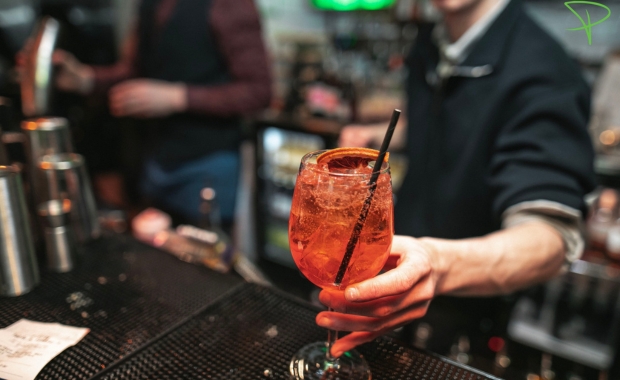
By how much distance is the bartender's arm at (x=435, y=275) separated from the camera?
0.69m

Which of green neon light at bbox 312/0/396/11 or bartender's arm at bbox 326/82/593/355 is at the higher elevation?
green neon light at bbox 312/0/396/11

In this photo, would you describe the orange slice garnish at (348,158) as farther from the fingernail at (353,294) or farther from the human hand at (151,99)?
the human hand at (151,99)

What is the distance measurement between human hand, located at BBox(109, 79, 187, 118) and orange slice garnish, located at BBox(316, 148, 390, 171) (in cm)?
161

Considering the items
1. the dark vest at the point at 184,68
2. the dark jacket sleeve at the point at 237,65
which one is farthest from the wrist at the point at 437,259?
the dark vest at the point at 184,68

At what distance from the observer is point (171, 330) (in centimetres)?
85

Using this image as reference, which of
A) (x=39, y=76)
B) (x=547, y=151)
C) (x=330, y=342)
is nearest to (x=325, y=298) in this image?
(x=330, y=342)

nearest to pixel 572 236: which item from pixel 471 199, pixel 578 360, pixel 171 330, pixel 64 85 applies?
pixel 471 199

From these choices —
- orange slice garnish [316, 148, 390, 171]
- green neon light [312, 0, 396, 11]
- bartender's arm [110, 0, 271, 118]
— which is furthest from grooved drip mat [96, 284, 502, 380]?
green neon light [312, 0, 396, 11]

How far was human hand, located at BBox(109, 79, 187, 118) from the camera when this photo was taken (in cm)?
214

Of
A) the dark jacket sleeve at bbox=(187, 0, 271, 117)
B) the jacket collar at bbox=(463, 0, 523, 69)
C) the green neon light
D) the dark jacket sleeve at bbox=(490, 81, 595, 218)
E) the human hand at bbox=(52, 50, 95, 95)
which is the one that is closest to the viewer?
the dark jacket sleeve at bbox=(490, 81, 595, 218)

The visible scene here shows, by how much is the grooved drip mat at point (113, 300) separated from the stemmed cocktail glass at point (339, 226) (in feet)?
0.99

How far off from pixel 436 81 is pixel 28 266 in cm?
137

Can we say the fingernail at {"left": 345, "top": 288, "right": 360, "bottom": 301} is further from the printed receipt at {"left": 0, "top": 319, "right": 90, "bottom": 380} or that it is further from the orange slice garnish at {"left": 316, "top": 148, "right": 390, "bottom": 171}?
the printed receipt at {"left": 0, "top": 319, "right": 90, "bottom": 380}

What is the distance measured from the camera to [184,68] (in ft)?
7.39
